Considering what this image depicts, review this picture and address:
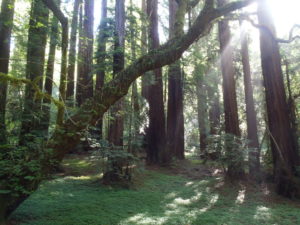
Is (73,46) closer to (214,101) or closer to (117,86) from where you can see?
(117,86)

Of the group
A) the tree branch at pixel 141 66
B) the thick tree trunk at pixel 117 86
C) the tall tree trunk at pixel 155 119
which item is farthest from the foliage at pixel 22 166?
the tall tree trunk at pixel 155 119

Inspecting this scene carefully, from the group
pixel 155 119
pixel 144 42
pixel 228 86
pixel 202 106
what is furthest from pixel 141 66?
pixel 202 106

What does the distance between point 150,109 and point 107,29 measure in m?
4.54

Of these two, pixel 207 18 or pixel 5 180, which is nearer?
pixel 5 180

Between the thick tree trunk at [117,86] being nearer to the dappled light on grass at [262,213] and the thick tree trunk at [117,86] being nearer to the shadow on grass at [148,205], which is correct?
the shadow on grass at [148,205]

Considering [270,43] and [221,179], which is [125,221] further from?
[270,43]

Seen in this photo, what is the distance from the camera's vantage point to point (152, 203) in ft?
22.7

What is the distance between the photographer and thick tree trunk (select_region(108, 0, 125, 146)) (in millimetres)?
8086

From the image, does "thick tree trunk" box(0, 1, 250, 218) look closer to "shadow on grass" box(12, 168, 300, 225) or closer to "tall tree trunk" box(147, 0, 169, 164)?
"shadow on grass" box(12, 168, 300, 225)

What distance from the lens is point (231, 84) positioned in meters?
10.9

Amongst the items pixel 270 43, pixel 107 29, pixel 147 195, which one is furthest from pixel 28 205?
pixel 270 43

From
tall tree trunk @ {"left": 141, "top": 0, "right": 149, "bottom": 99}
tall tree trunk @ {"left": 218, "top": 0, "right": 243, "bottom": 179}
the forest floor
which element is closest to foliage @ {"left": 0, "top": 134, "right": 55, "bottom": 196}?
the forest floor

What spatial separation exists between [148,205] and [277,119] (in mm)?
5321

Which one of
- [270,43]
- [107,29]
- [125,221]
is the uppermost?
[107,29]
